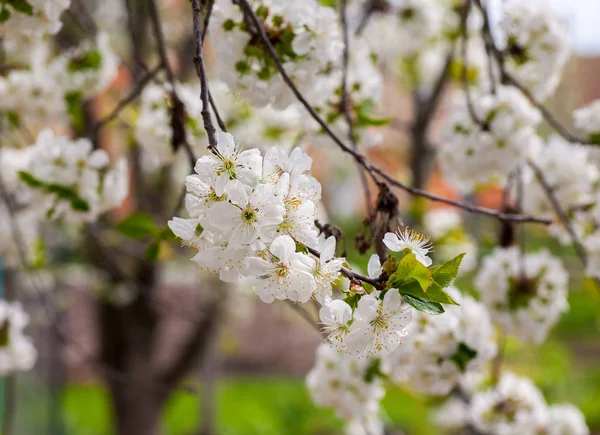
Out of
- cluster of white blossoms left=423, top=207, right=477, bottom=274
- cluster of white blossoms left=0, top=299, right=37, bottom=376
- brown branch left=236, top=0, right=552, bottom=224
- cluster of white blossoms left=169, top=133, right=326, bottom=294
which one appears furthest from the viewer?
cluster of white blossoms left=423, top=207, right=477, bottom=274

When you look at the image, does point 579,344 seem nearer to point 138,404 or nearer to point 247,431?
point 247,431

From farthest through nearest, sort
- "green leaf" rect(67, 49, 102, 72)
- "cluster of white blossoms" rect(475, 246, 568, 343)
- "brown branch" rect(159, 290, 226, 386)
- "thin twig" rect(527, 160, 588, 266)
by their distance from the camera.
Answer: "brown branch" rect(159, 290, 226, 386), "green leaf" rect(67, 49, 102, 72), "cluster of white blossoms" rect(475, 246, 568, 343), "thin twig" rect(527, 160, 588, 266)

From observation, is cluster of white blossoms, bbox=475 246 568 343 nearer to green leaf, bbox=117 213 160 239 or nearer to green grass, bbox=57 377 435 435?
green leaf, bbox=117 213 160 239

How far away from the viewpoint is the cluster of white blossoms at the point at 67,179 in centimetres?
138

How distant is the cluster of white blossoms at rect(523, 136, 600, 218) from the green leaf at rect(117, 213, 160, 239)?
3.28 feet

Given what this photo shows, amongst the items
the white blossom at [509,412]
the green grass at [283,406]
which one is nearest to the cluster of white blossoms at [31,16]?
the white blossom at [509,412]

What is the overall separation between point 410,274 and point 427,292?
0.03 m

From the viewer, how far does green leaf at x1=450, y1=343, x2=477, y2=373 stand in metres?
1.30

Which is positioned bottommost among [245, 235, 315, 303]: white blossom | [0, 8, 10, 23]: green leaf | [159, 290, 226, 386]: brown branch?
[245, 235, 315, 303]: white blossom

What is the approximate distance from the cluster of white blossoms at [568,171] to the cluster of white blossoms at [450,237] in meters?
0.53

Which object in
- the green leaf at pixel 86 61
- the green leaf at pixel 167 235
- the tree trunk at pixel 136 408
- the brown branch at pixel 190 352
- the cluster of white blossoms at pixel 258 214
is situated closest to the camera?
the cluster of white blossoms at pixel 258 214

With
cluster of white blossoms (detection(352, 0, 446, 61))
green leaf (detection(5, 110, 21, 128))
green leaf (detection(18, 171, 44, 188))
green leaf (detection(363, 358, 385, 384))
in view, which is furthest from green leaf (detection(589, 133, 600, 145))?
green leaf (detection(5, 110, 21, 128))

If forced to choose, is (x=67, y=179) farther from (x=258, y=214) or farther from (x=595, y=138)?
(x=595, y=138)

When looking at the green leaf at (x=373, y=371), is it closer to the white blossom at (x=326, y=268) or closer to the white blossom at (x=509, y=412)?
the white blossom at (x=509, y=412)
